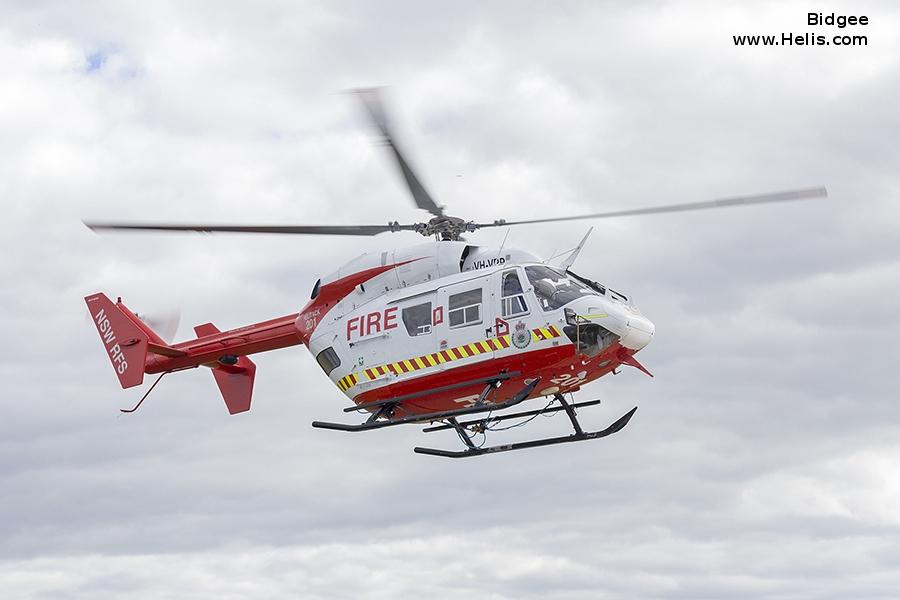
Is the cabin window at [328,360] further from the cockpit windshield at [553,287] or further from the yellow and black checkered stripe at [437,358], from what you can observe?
the cockpit windshield at [553,287]

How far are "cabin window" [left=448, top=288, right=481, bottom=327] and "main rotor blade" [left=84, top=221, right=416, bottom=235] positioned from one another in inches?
102

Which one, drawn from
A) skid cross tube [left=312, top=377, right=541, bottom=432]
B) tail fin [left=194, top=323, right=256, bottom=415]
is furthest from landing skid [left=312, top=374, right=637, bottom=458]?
tail fin [left=194, top=323, right=256, bottom=415]

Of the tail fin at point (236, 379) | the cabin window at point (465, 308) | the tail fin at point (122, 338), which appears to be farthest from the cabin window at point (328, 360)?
the tail fin at point (122, 338)

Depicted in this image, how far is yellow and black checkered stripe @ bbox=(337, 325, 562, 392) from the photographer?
80.4ft

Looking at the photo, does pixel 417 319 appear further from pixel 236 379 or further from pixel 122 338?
pixel 122 338

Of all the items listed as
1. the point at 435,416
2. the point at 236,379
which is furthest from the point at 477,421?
the point at 236,379

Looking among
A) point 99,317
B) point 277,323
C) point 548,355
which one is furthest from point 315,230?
point 99,317

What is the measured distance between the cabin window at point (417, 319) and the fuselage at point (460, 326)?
21 millimetres

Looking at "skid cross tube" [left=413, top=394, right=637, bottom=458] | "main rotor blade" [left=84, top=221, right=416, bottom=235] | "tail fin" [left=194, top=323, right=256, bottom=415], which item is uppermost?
"main rotor blade" [left=84, top=221, right=416, bottom=235]

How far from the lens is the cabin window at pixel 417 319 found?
26016 mm

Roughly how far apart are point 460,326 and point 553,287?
2.12 metres

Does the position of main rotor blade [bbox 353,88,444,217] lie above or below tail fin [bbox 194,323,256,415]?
above

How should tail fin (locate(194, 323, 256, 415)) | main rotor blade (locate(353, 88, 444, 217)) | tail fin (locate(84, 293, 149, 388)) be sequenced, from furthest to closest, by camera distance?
tail fin (locate(194, 323, 256, 415)), tail fin (locate(84, 293, 149, 388)), main rotor blade (locate(353, 88, 444, 217))

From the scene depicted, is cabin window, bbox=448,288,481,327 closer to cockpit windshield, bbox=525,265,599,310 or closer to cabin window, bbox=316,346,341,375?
cockpit windshield, bbox=525,265,599,310
